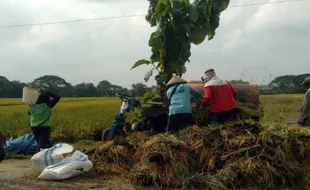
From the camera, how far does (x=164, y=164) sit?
6.56 metres

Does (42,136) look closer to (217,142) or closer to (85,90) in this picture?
(217,142)

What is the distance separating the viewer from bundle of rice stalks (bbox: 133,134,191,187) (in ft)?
21.1

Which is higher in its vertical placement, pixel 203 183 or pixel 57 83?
pixel 57 83

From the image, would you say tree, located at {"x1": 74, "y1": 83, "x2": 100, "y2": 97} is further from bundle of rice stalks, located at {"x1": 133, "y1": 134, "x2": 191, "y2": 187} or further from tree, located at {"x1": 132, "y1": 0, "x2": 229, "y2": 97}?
bundle of rice stalks, located at {"x1": 133, "y1": 134, "x2": 191, "y2": 187}

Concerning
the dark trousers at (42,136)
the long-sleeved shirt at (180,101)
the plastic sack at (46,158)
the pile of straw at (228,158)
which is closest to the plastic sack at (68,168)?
the plastic sack at (46,158)

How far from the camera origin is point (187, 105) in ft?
27.1

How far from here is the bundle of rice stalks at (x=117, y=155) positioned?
7539mm

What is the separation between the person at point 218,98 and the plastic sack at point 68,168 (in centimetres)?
253

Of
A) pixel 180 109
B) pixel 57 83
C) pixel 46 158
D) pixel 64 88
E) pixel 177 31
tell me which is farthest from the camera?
pixel 57 83

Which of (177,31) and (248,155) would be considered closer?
(248,155)

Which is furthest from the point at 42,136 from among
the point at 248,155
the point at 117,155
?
the point at 248,155

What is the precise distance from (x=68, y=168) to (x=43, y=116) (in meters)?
2.69

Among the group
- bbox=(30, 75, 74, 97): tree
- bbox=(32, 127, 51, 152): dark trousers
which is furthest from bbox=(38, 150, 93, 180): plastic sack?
bbox=(30, 75, 74, 97): tree

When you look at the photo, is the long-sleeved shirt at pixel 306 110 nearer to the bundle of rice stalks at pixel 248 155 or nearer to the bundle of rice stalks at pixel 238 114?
the bundle of rice stalks at pixel 238 114
